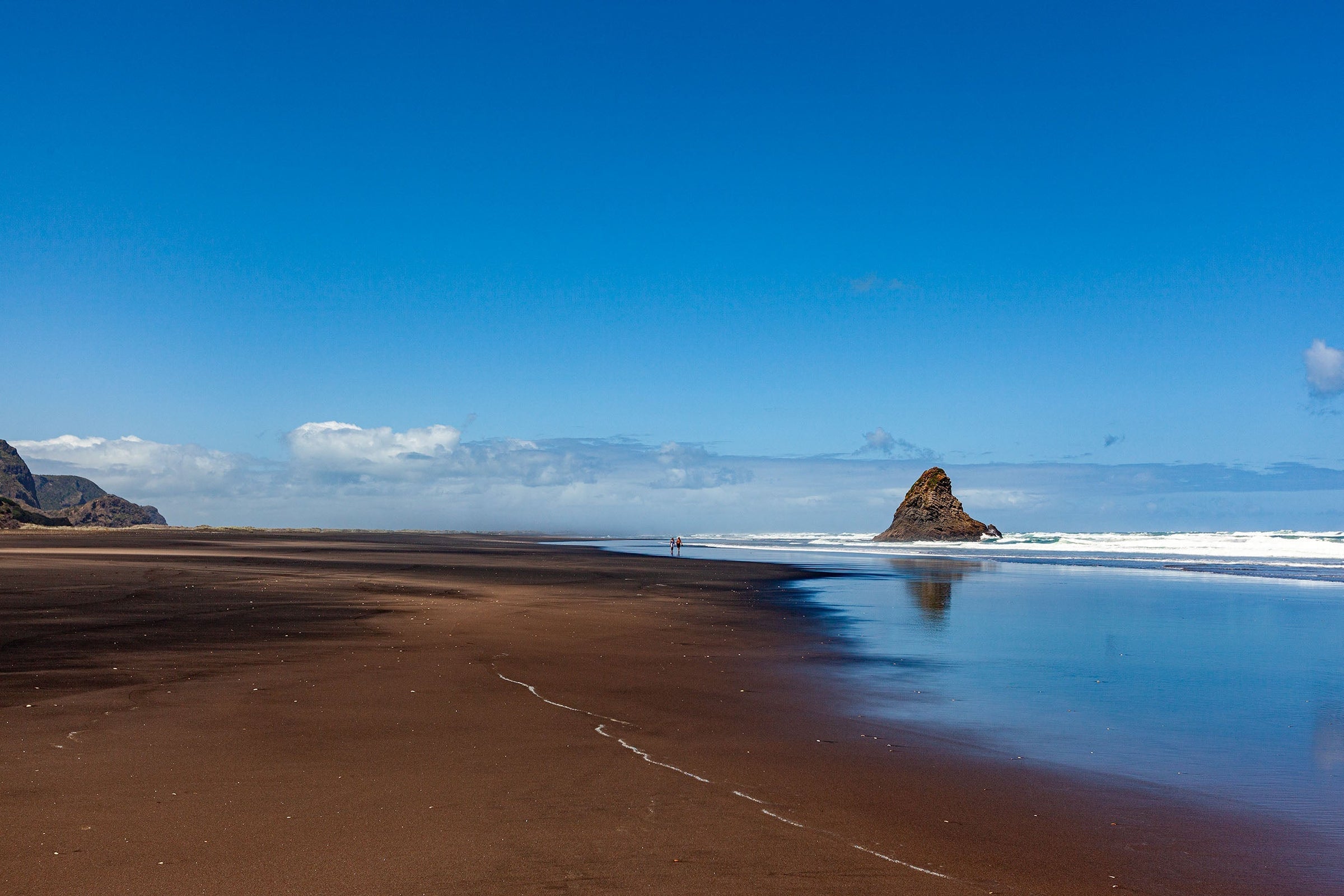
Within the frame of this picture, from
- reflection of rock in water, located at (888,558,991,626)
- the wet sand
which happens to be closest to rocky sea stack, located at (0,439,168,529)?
reflection of rock in water, located at (888,558,991,626)

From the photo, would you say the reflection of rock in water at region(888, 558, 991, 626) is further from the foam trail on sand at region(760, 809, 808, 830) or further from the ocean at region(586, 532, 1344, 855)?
Result: the foam trail on sand at region(760, 809, 808, 830)

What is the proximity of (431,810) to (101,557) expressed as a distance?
38.0m

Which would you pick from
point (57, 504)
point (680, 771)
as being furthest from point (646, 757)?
point (57, 504)

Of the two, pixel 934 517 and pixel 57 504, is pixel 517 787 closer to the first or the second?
pixel 934 517

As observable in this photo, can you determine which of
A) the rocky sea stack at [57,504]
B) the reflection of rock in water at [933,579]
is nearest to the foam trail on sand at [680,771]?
the reflection of rock in water at [933,579]

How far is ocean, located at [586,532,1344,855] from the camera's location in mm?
7863

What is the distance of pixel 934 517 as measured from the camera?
85125 mm

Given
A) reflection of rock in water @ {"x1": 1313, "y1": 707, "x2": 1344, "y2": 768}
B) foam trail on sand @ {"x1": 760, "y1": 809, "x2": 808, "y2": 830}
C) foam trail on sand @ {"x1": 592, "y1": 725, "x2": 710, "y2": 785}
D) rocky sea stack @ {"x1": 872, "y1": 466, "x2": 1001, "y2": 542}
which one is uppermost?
rocky sea stack @ {"x1": 872, "y1": 466, "x2": 1001, "y2": 542}

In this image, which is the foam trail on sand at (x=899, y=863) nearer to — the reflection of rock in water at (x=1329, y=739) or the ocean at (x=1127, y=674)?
the ocean at (x=1127, y=674)

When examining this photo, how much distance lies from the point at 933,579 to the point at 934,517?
2174 inches

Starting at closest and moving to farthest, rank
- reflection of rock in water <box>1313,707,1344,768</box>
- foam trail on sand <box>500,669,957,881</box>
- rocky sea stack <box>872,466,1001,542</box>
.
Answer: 1. foam trail on sand <box>500,669,957,881</box>
2. reflection of rock in water <box>1313,707,1344,768</box>
3. rocky sea stack <box>872,466,1001,542</box>

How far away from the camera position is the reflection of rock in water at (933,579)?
21.2m

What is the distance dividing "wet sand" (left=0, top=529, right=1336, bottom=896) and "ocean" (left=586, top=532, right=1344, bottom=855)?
2.86 ft

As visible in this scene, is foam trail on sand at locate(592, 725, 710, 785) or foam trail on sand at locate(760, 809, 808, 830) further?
foam trail on sand at locate(592, 725, 710, 785)
